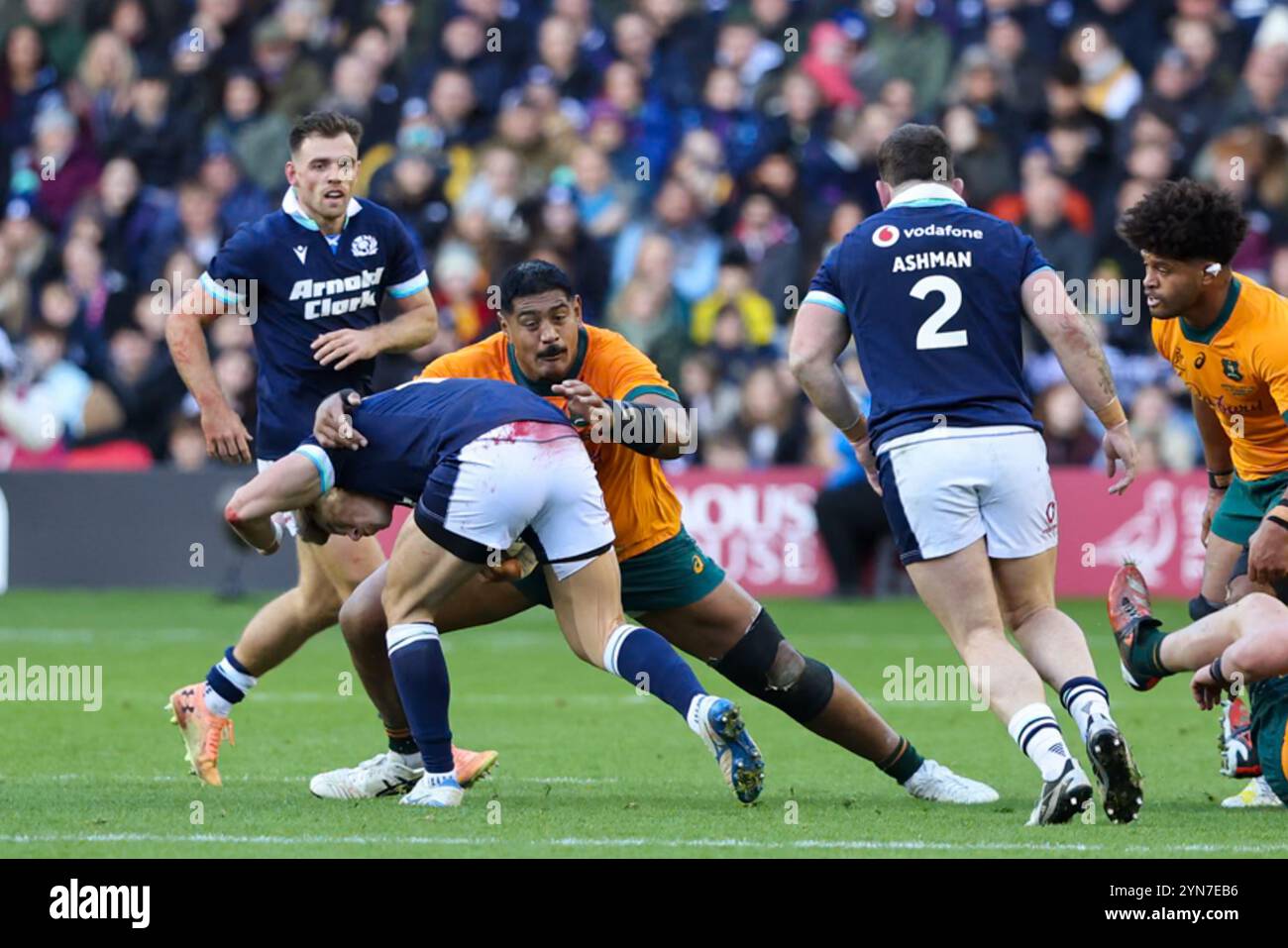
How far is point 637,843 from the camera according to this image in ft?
21.1

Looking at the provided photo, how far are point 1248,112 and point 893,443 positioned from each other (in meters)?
11.0

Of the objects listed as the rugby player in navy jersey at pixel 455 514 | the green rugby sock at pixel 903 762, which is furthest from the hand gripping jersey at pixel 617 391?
the green rugby sock at pixel 903 762

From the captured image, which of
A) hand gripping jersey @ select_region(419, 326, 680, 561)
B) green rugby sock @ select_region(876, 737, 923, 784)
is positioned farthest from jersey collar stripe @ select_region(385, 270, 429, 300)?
green rugby sock @ select_region(876, 737, 923, 784)

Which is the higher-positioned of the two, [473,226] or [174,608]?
[473,226]

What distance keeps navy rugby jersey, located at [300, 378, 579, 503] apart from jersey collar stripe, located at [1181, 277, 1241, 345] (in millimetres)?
2237

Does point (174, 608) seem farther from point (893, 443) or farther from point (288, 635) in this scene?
point (893, 443)

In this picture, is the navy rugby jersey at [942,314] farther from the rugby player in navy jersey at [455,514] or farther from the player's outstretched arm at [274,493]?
the player's outstretched arm at [274,493]

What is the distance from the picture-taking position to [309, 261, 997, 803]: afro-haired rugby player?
758cm

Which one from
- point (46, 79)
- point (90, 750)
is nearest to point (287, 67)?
point (46, 79)

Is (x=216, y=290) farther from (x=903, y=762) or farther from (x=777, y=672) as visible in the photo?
(x=903, y=762)

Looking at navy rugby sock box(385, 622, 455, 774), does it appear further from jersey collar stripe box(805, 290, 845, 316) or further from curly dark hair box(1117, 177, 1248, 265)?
curly dark hair box(1117, 177, 1248, 265)

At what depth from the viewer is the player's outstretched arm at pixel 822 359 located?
7.20 metres

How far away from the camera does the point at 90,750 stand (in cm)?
911
